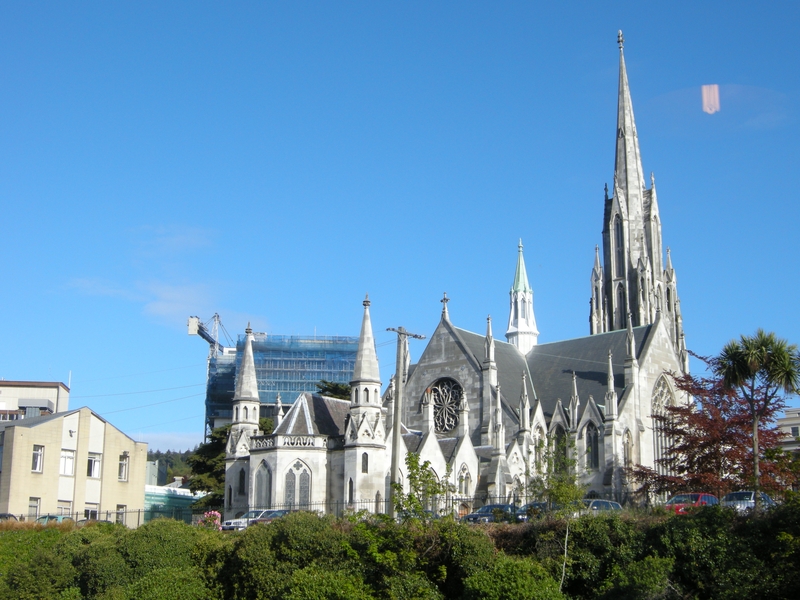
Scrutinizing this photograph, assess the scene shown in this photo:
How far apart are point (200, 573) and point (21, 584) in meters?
6.38

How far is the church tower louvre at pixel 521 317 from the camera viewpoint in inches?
3290

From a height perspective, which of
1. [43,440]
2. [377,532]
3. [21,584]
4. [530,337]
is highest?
[530,337]

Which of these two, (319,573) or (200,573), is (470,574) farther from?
(200,573)

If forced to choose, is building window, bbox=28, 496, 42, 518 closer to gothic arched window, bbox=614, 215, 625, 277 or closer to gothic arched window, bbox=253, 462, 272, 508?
gothic arched window, bbox=253, 462, 272, 508

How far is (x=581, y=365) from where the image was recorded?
63.6 m

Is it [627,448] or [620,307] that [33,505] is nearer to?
[627,448]

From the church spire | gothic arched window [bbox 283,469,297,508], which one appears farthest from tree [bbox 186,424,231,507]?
gothic arched window [bbox 283,469,297,508]

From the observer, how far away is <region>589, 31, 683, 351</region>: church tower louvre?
77312 millimetres

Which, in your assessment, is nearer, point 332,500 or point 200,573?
point 200,573

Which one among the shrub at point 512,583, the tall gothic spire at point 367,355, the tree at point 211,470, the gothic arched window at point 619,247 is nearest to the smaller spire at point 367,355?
the tall gothic spire at point 367,355

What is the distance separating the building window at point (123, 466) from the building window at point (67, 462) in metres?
3.37

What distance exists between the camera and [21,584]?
29.5 m

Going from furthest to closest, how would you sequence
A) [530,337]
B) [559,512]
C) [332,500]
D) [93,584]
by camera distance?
[530,337] → [332,500] → [93,584] → [559,512]

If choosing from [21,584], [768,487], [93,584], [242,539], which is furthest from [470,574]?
[21,584]
